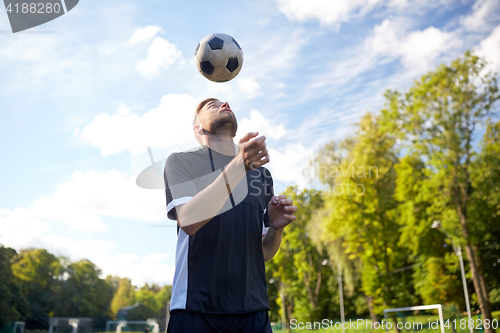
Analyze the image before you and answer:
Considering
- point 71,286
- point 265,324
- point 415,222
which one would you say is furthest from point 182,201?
point 71,286

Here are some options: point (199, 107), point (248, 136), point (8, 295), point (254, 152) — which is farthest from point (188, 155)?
point (8, 295)

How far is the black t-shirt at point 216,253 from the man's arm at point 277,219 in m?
0.18

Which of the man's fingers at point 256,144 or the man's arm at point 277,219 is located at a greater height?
the man's fingers at point 256,144

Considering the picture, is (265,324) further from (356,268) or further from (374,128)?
(356,268)

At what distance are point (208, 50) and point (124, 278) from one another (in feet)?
362

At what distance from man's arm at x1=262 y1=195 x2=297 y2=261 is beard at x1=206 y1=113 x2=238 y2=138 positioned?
0.53 meters

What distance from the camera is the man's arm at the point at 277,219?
2.49 metres

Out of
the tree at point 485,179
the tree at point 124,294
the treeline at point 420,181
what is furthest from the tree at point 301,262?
the tree at point 124,294

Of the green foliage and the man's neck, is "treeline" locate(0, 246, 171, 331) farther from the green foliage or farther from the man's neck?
the man's neck

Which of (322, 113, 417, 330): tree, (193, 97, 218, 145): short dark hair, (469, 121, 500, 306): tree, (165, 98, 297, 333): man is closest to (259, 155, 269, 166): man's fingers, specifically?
(165, 98, 297, 333): man

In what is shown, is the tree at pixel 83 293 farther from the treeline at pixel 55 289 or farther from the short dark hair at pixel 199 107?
the short dark hair at pixel 199 107

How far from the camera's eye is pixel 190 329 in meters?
2.03

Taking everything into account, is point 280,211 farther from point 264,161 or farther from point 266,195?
point 264,161

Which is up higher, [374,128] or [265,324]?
[374,128]
